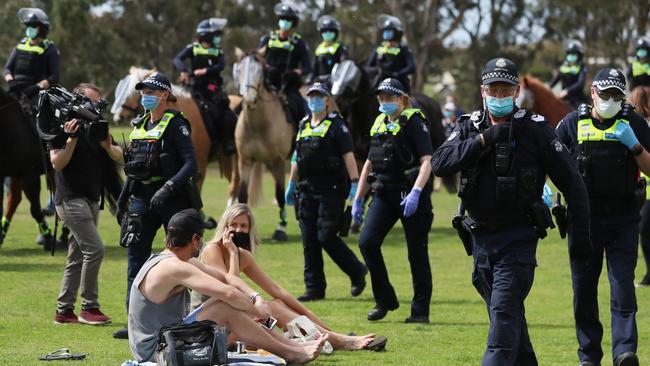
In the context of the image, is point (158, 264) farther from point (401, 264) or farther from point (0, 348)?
point (401, 264)

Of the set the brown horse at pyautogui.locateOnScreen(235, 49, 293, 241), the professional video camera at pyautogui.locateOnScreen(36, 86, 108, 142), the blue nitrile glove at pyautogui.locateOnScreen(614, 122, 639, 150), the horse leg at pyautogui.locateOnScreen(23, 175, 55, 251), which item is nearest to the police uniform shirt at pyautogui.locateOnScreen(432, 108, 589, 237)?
the blue nitrile glove at pyautogui.locateOnScreen(614, 122, 639, 150)

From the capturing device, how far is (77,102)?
→ 10.5 metres

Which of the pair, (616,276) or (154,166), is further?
(154,166)

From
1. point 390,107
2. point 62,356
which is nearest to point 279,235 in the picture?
point 390,107

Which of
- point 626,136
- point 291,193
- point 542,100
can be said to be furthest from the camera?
point 542,100

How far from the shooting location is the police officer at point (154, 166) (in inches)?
407

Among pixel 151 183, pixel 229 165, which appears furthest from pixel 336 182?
pixel 229 165

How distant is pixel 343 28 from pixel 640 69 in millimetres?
26128

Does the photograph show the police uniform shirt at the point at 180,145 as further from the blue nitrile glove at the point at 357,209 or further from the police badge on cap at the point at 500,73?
the police badge on cap at the point at 500,73

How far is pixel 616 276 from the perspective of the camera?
9.02 m

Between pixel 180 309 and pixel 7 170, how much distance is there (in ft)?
28.6

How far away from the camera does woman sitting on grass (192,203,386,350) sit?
9875mm

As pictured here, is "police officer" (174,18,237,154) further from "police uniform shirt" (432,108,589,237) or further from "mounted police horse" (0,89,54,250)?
"police uniform shirt" (432,108,589,237)

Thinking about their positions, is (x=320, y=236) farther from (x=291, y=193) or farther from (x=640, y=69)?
(x=640, y=69)
